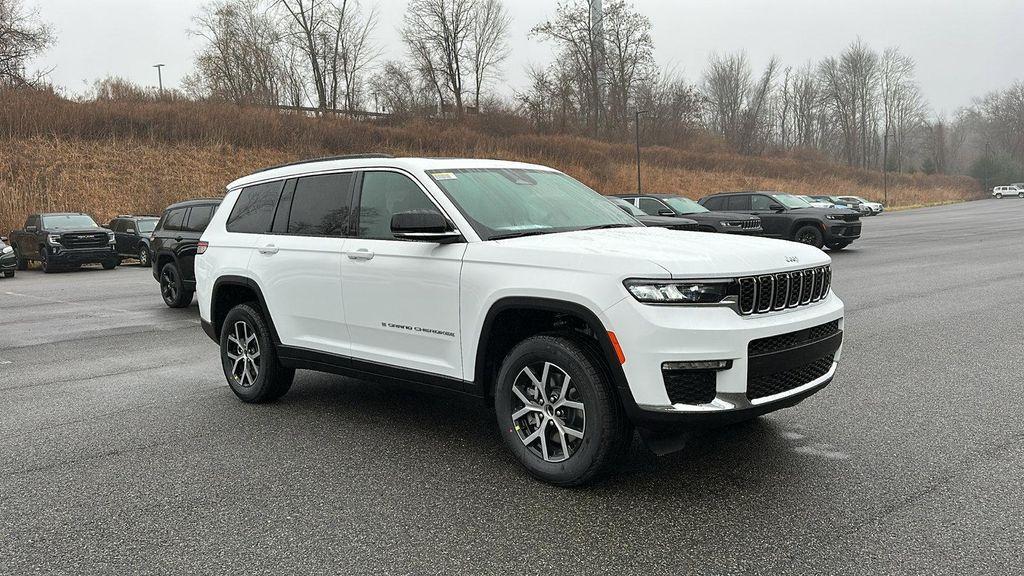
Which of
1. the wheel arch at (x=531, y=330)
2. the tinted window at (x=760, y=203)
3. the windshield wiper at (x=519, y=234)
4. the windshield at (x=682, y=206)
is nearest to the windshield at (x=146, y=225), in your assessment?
the windshield at (x=682, y=206)

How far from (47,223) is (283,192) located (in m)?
20.5

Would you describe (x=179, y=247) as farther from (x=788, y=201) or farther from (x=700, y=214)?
(x=788, y=201)

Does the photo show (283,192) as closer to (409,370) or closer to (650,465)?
(409,370)

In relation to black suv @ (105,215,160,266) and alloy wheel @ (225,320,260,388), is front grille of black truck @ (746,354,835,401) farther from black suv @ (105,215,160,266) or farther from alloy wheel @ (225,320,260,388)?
black suv @ (105,215,160,266)

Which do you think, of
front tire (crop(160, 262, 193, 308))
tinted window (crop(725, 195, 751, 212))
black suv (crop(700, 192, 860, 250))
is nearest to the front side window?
tinted window (crop(725, 195, 751, 212))

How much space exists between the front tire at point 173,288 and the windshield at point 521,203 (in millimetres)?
8842

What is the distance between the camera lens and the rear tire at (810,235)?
20.4m

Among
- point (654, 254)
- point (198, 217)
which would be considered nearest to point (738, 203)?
point (198, 217)

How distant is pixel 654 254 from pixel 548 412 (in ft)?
3.36

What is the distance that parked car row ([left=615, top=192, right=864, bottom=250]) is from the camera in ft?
66.3

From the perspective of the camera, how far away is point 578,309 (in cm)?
389

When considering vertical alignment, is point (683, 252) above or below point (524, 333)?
above

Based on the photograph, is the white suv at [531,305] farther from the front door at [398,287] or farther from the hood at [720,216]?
the hood at [720,216]

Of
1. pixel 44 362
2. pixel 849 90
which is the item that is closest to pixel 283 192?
pixel 44 362
